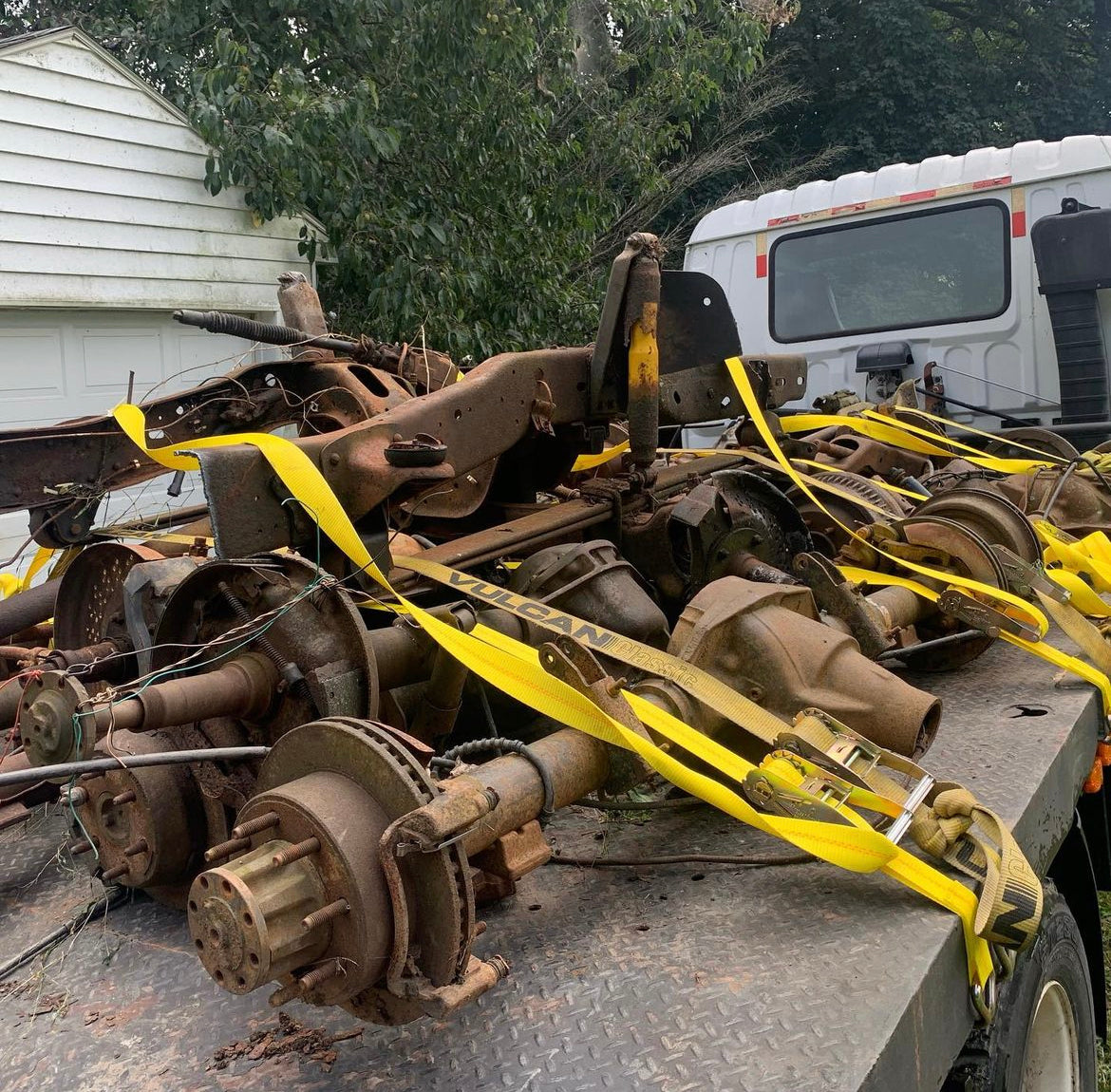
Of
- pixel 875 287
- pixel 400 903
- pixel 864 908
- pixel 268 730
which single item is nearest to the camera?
pixel 400 903

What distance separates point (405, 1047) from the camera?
5.51ft

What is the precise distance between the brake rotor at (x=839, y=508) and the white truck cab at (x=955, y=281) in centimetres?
224

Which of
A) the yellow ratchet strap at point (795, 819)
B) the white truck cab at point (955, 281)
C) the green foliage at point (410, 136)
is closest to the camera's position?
the yellow ratchet strap at point (795, 819)

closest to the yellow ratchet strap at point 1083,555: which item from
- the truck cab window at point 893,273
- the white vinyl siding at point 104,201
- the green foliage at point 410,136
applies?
the truck cab window at point 893,273

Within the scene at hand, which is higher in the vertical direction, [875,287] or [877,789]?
[875,287]

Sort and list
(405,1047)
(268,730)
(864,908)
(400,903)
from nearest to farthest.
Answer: (400,903) → (405,1047) → (864,908) → (268,730)

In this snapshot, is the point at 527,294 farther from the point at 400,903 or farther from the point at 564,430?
the point at 400,903

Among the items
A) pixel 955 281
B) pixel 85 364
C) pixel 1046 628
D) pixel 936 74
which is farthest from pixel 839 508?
pixel 936 74

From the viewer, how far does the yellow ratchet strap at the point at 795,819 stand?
6.01 ft

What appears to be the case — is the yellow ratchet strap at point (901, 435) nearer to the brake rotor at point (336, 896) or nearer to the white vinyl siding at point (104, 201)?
the brake rotor at point (336, 896)

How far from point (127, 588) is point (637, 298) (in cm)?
142

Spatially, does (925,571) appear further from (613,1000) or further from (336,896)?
(336,896)

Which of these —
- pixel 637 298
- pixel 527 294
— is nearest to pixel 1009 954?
pixel 637 298

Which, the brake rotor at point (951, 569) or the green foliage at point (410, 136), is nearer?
the brake rotor at point (951, 569)
